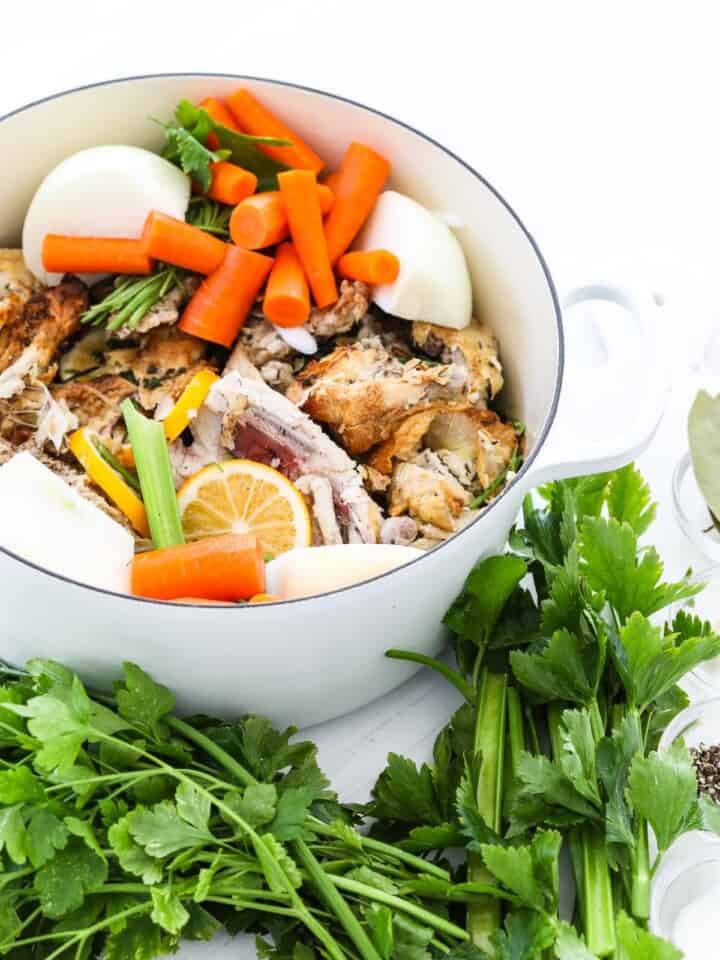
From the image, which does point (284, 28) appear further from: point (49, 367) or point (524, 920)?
point (524, 920)

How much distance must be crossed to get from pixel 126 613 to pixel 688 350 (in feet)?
3.55

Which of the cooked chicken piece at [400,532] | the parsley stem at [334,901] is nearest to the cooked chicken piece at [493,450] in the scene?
the cooked chicken piece at [400,532]

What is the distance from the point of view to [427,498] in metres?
1.68

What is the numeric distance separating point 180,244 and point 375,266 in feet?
0.86

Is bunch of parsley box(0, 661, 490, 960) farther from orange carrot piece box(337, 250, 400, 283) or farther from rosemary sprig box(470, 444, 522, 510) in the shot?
orange carrot piece box(337, 250, 400, 283)

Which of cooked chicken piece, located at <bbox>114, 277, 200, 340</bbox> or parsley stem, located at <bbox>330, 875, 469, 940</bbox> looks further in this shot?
cooked chicken piece, located at <bbox>114, 277, 200, 340</bbox>

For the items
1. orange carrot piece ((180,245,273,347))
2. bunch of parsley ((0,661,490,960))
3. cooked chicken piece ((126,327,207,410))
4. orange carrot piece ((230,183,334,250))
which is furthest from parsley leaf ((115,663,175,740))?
orange carrot piece ((230,183,334,250))

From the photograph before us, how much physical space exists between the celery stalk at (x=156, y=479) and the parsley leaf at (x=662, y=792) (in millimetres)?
597

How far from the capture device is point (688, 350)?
2.07 m

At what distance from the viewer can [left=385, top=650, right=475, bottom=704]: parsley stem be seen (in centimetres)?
156

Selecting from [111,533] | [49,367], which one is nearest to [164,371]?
[49,367]

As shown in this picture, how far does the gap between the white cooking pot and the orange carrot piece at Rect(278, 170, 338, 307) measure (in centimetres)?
12

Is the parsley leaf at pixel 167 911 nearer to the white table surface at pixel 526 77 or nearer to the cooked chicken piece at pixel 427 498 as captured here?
the cooked chicken piece at pixel 427 498

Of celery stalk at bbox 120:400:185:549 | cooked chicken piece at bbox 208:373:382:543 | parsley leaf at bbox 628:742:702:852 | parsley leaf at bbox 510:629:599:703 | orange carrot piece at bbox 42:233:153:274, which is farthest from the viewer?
orange carrot piece at bbox 42:233:153:274
